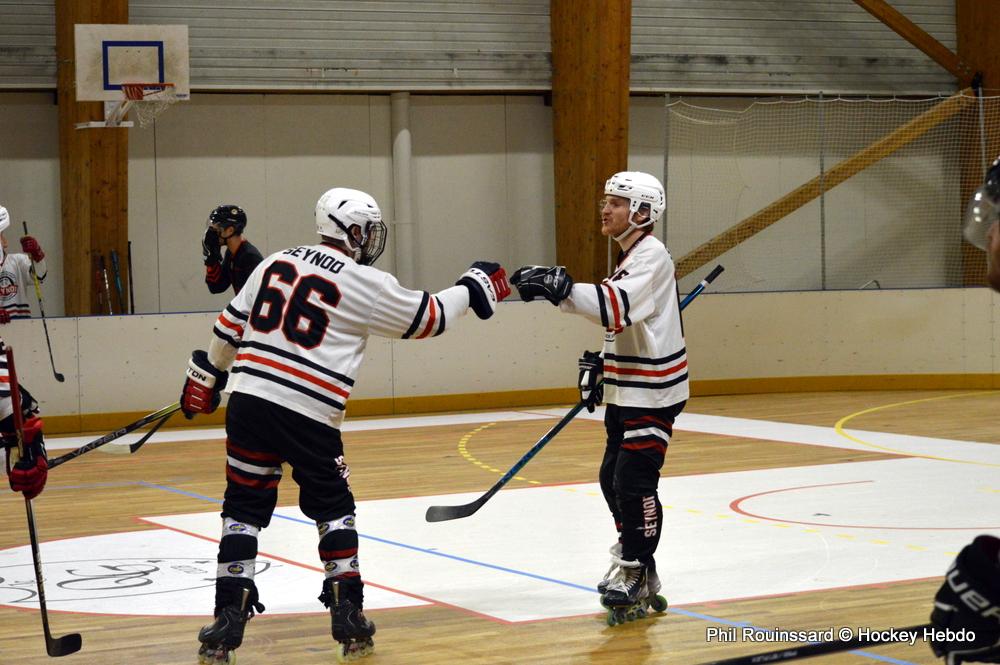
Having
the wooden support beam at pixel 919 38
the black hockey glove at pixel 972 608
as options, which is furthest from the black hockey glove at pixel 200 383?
the wooden support beam at pixel 919 38

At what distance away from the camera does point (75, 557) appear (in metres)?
5.41

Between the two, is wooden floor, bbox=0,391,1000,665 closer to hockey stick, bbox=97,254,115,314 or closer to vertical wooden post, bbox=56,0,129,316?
hockey stick, bbox=97,254,115,314

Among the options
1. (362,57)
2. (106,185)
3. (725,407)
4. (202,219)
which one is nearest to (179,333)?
(106,185)

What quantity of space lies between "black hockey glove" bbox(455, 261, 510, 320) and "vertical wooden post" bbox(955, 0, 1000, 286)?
983 centimetres

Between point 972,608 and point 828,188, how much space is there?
11.5 metres

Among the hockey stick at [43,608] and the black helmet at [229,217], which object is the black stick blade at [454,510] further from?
the black helmet at [229,217]

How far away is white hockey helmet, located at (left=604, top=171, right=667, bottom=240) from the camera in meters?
4.56

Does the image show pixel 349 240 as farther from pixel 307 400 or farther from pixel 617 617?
pixel 617 617

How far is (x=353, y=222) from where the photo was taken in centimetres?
400

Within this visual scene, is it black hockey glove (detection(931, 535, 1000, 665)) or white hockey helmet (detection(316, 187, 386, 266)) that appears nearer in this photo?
black hockey glove (detection(931, 535, 1000, 665))

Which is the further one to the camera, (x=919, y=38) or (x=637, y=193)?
(x=919, y=38)

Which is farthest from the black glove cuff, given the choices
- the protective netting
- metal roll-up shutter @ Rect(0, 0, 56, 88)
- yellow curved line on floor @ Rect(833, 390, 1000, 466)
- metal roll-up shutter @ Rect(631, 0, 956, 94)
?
metal roll-up shutter @ Rect(631, 0, 956, 94)

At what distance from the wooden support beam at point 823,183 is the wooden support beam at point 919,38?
30 centimetres

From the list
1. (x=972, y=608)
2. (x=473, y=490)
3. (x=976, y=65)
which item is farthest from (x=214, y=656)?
(x=976, y=65)
